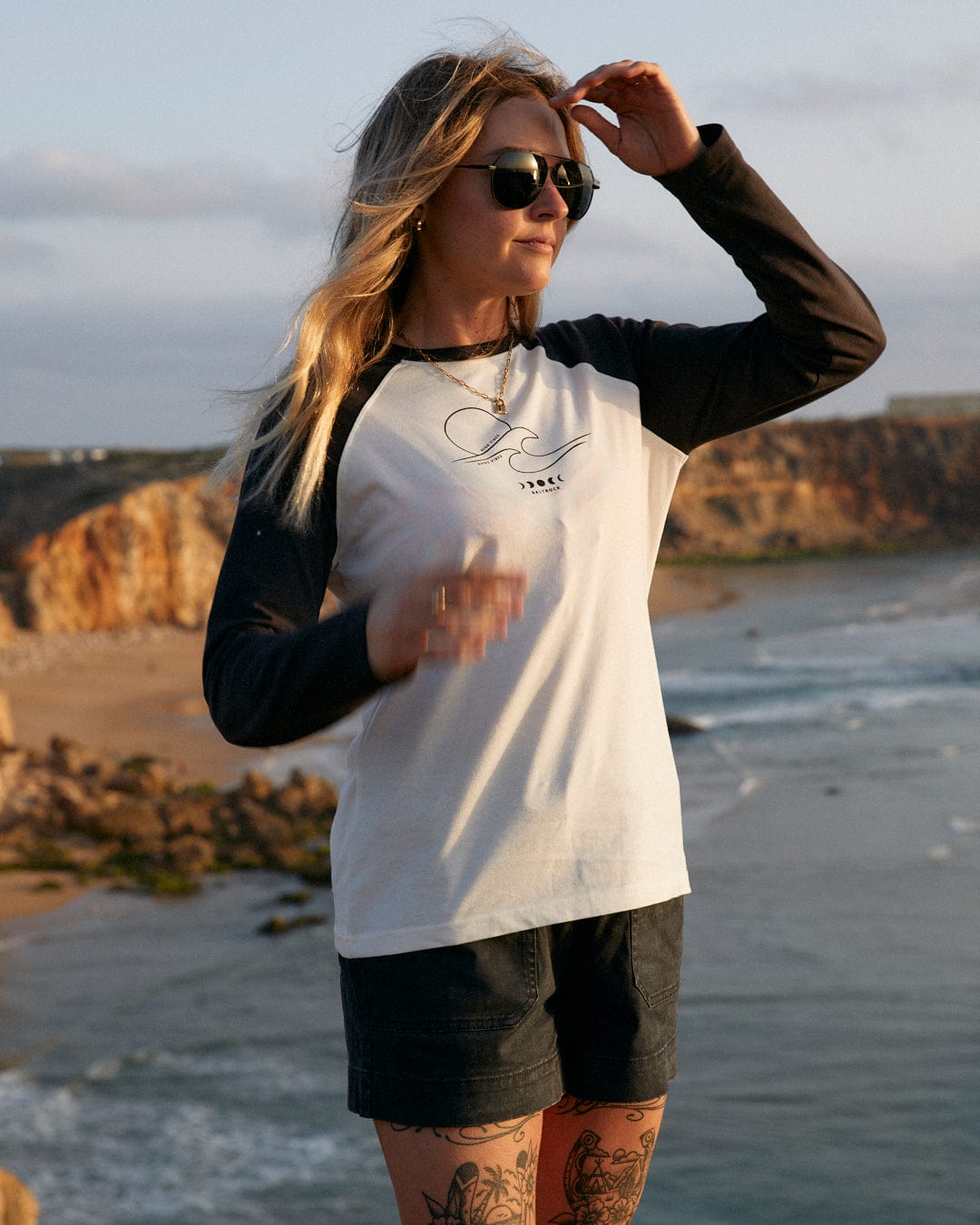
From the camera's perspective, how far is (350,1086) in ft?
6.89

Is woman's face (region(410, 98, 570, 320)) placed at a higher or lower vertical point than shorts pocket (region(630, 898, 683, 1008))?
higher

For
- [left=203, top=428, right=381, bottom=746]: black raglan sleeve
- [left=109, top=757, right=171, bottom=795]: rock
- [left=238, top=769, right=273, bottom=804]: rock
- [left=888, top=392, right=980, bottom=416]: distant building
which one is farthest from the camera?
[left=888, top=392, right=980, bottom=416]: distant building

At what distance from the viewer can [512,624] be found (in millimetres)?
2012

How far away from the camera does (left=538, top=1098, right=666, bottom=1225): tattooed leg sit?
7.18ft

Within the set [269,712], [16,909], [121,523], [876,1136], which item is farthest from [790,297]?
[121,523]

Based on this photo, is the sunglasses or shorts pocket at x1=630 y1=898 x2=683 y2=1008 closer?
shorts pocket at x1=630 y1=898 x2=683 y2=1008

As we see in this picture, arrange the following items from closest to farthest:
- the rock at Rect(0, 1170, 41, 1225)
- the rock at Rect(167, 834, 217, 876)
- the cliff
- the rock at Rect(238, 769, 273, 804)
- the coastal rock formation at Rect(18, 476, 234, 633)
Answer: the rock at Rect(0, 1170, 41, 1225) → the rock at Rect(167, 834, 217, 876) → the rock at Rect(238, 769, 273, 804) → the coastal rock formation at Rect(18, 476, 234, 633) → the cliff

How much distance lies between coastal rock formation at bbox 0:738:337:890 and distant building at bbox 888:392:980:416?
225ft

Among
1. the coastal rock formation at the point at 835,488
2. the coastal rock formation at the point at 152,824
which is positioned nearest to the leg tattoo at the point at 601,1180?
the coastal rock formation at the point at 152,824

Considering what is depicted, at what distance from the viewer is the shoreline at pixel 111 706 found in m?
13.2

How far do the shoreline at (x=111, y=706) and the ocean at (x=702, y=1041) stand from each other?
0.86m

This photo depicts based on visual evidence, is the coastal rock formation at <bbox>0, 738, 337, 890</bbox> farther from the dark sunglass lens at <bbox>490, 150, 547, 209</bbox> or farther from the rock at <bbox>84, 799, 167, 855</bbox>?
the dark sunglass lens at <bbox>490, 150, 547, 209</bbox>

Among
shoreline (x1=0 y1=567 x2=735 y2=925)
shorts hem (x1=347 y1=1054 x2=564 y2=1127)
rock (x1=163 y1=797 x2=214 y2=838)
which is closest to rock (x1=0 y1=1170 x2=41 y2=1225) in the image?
shorts hem (x1=347 y1=1054 x2=564 y2=1127)

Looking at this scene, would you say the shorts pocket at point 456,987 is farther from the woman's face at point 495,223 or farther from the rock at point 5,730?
the rock at point 5,730
